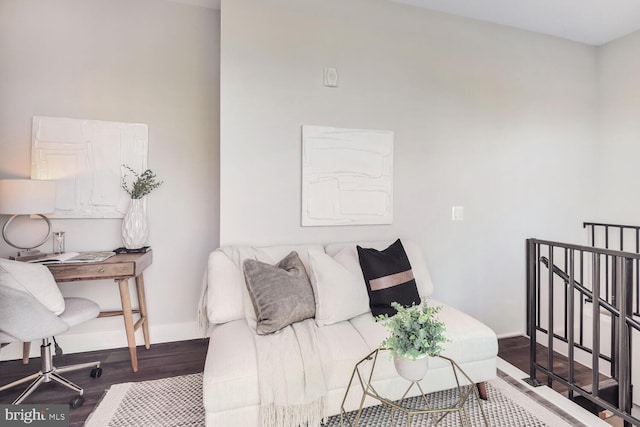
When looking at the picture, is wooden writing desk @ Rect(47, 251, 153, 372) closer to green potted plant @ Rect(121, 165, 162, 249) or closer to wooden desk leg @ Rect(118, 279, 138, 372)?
wooden desk leg @ Rect(118, 279, 138, 372)

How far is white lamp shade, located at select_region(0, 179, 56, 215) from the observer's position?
2135 millimetres

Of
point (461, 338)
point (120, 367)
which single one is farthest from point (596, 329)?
point (120, 367)

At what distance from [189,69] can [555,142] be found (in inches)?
140

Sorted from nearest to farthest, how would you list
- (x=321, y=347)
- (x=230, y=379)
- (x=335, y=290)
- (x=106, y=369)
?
(x=230, y=379) < (x=321, y=347) < (x=335, y=290) < (x=106, y=369)

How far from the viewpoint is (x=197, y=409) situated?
6.29 ft

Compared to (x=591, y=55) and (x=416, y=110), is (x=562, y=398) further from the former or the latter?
(x=591, y=55)

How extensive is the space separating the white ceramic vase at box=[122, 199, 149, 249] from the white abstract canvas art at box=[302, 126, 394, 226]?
1.27 m

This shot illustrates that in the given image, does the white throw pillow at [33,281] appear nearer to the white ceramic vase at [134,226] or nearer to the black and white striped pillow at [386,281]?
the white ceramic vase at [134,226]

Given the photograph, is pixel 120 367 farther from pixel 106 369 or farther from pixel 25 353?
pixel 25 353

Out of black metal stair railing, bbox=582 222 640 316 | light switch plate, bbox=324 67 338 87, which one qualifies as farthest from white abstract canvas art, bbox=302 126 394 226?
black metal stair railing, bbox=582 222 640 316

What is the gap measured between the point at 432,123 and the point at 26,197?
10.1 feet

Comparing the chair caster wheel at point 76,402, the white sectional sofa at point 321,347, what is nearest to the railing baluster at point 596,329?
the white sectional sofa at point 321,347

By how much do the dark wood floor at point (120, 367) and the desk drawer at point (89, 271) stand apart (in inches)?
27.2

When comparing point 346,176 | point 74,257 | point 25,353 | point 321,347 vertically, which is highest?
point 346,176
